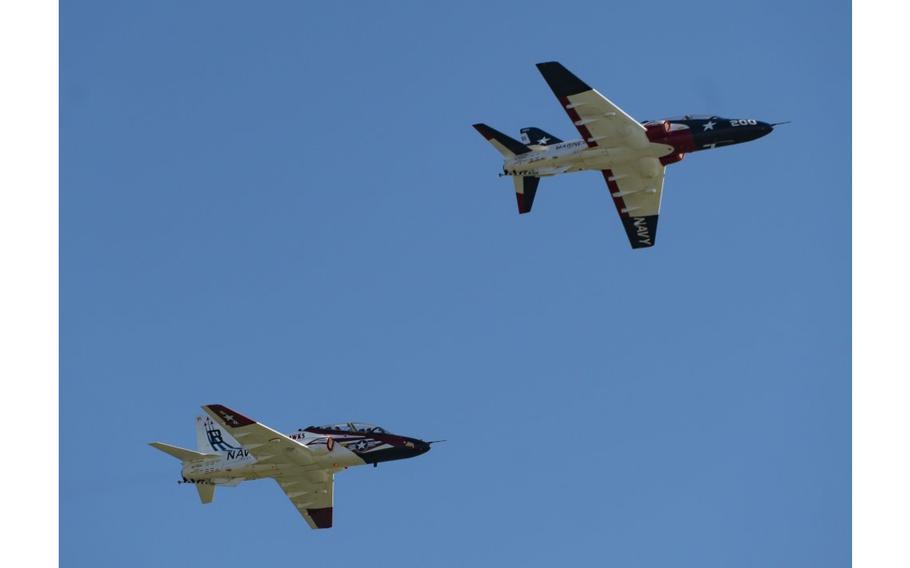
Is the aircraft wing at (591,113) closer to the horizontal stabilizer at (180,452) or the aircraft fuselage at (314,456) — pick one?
the aircraft fuselage at (314,456)

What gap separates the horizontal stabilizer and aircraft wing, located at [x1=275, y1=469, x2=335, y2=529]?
15.3 ft

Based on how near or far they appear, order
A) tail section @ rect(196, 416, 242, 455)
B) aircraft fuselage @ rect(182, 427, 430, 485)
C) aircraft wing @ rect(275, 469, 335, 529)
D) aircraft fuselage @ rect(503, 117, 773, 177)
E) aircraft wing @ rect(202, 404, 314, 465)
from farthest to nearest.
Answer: aircraft wing @ rect(275, 469, 335, 529) → tail section @ rect(196, 416, 242, 455) → aircraft fuselage @ rect(503, 117, 773, 177) → aircraft fuselage @ rect(182, 427, 430, 485) → aircraft wing @ rect(202, 404, 314, 465)

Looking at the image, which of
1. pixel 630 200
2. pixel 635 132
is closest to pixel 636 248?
pixel 630 200

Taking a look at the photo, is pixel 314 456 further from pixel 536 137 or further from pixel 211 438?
pixel 536 137

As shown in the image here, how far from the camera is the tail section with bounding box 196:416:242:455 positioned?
207ft

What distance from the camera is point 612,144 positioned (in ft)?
201

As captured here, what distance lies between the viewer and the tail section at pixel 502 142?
208 feet

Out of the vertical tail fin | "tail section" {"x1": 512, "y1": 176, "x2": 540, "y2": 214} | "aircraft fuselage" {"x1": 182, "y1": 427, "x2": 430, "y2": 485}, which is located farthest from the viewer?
"tail section" {"x1": 512, "y1": 176, "x2": 540, "y2": 214}

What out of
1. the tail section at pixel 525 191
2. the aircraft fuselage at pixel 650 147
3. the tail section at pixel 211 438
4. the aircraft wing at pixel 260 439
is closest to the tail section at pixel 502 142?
the aircraft fuselage at pixel 650 147

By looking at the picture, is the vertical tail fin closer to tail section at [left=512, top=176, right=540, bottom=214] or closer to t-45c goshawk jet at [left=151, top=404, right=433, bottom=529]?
t-45c goshawk jet at [left=151, top=404, right=433, bottom=529]

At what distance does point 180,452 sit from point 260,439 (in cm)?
421

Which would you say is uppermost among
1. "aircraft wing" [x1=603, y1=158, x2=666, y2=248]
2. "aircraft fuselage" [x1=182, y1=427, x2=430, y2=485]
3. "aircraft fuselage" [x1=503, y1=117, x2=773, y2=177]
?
"aircraft fuselage" [x1=503, y1=117, x2=773, y2=177]

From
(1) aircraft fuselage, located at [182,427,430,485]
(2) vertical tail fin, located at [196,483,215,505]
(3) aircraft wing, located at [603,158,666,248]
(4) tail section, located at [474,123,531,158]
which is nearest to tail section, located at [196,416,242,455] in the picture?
(1) aircraft fuselage, located at [182,427,430,485]

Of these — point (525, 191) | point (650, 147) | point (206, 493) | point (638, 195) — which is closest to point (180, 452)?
point (206, 493)
